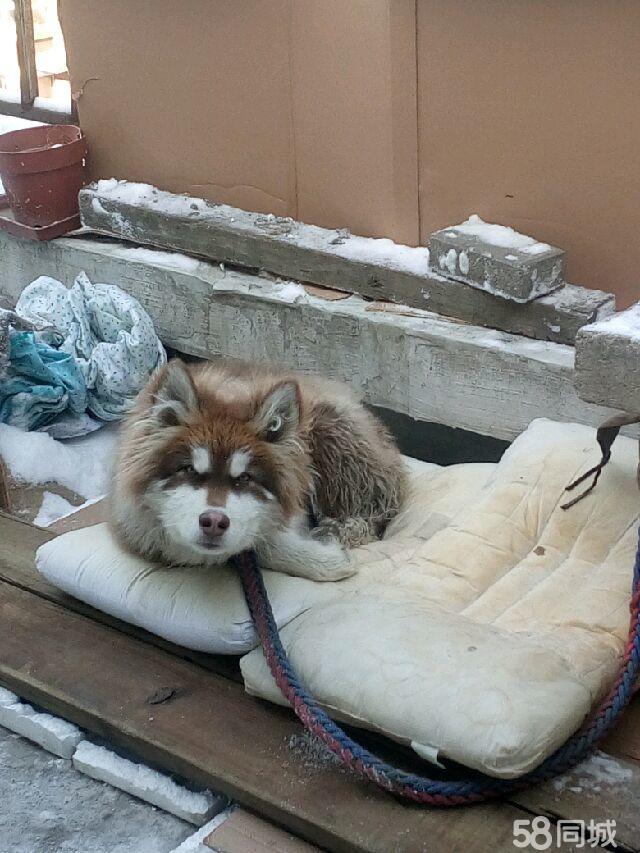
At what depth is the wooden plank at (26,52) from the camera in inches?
268

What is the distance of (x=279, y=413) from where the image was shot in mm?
3312

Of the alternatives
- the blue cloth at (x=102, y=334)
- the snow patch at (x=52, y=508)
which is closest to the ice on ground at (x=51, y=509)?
the snow patch at (x=52, y=508)

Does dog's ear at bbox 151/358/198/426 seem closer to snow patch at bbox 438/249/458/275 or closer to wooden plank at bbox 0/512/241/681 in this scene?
wooden plank at bbox 0/512/241/681

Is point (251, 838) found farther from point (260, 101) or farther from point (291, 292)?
point (260, 101)

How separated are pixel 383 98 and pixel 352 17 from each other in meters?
0.36

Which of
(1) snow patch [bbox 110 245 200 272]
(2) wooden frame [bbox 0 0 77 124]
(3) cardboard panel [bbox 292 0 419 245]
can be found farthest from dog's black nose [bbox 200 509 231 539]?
(2) wooden frame [bbox 0 0 77 124]

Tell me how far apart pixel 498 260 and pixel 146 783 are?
238 centimetres

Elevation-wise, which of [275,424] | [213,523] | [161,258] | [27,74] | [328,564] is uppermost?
[27,74]

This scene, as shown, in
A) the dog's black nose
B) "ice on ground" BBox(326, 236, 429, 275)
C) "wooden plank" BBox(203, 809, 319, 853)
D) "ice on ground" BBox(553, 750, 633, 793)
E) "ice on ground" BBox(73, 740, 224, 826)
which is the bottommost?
"ice on ground" BBox(73, 740, 224, 826)

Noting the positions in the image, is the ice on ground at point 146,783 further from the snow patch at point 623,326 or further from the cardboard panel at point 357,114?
the cardboard panel at point 357,114

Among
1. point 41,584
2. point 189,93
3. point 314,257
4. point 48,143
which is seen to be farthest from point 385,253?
point 48,143

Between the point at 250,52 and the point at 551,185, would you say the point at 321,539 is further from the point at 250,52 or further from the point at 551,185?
the point at 250,52

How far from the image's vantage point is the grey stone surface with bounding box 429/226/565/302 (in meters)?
4.34

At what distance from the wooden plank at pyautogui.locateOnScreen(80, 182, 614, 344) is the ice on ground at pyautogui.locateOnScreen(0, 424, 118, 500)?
3.58ft
